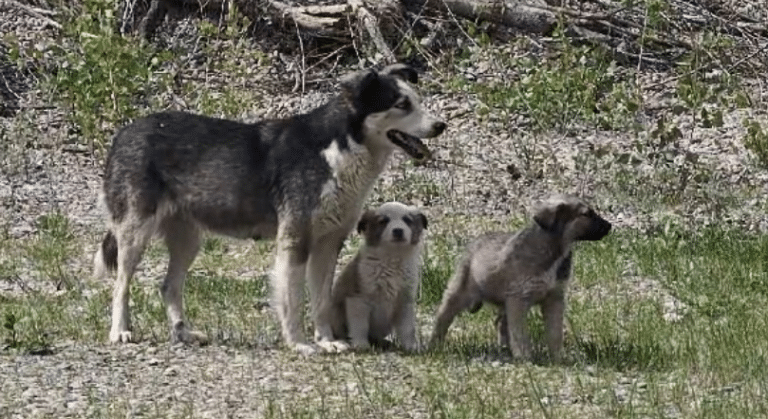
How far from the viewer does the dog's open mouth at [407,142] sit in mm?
10523

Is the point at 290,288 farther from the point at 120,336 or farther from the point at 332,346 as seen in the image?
the point at 120,336

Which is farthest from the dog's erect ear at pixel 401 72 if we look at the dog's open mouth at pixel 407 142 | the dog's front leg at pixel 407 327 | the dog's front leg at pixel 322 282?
the dog's front leg at pixel 407 327

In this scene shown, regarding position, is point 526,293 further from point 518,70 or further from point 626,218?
point 518,70

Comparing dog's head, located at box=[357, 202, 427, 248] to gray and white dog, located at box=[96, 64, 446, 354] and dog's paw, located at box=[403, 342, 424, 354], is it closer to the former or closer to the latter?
gray and white dog, located at box=[96, 64, 446, 354]

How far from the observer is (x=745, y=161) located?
55.7 ft

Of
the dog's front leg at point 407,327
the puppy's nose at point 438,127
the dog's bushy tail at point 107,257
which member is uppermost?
the puppy's nose at point 438,127

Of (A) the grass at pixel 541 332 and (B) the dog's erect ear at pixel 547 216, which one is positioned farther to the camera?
(B) the dog's erect ear at pixel 547 216

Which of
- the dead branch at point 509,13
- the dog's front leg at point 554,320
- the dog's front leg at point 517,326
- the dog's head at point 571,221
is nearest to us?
the dog's front leg at point 517,326

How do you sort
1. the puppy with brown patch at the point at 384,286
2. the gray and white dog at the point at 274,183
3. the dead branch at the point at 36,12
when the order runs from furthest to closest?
1. the dead branch at the point at 36,12
2. the puppy with brown patch at the point at 384,286
3. the gray and white dog at the point at 274,183

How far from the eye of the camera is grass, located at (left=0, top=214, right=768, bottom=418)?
865 centimetres

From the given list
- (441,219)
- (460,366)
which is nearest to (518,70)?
(441,219)

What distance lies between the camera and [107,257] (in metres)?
11.4

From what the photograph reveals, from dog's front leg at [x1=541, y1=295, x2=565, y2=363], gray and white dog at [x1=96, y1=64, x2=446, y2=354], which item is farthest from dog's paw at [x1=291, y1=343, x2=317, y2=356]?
dog's front leg at [x1=541, y1=295, x2=565, y2=363]

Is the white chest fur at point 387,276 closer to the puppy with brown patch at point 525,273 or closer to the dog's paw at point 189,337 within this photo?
the puppy with brown patch at point 525,273
